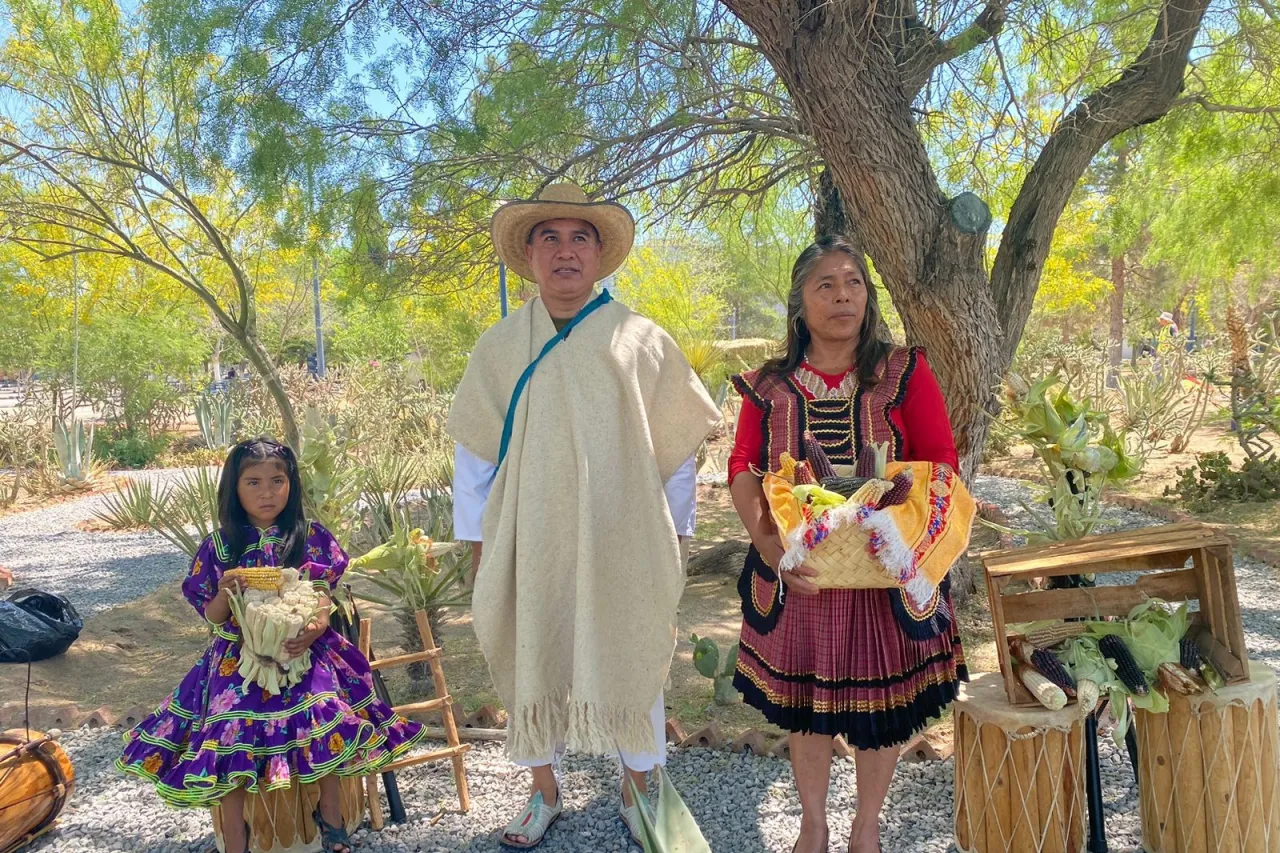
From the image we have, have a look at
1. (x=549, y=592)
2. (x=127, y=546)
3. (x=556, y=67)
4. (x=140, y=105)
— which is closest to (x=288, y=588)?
(x=549, y=592)

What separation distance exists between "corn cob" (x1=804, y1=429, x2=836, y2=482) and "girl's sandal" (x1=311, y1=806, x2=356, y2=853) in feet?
5.52

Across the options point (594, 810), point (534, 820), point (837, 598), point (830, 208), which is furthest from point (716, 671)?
point (830, 208)

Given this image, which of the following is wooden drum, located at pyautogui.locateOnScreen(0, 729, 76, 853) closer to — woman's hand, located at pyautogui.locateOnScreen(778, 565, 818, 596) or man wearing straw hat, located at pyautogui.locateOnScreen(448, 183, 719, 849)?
man wearing straw hat, located at pyautogui.locateOnScreen(448, 183, 719, 849)

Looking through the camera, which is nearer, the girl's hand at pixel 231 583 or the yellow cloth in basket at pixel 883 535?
the yellow cloth in basket at pixel 883 535

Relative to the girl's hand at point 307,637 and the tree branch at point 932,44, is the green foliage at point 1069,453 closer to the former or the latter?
the tree branch at point 932,44

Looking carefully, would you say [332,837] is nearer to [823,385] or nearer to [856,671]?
[856,671]

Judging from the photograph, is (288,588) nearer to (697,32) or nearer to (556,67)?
(556,67)

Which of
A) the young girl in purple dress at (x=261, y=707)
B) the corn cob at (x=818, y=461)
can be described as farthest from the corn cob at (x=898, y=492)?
the young girl in purple dress at (x=261, y=707)

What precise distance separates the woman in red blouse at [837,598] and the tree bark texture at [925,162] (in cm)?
140

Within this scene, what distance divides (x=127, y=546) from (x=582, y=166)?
5.81 m

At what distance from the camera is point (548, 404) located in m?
2.39

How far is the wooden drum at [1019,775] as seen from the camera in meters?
2.21

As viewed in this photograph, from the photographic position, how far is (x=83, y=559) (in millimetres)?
7383

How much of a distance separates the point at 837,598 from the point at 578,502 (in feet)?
2.36
